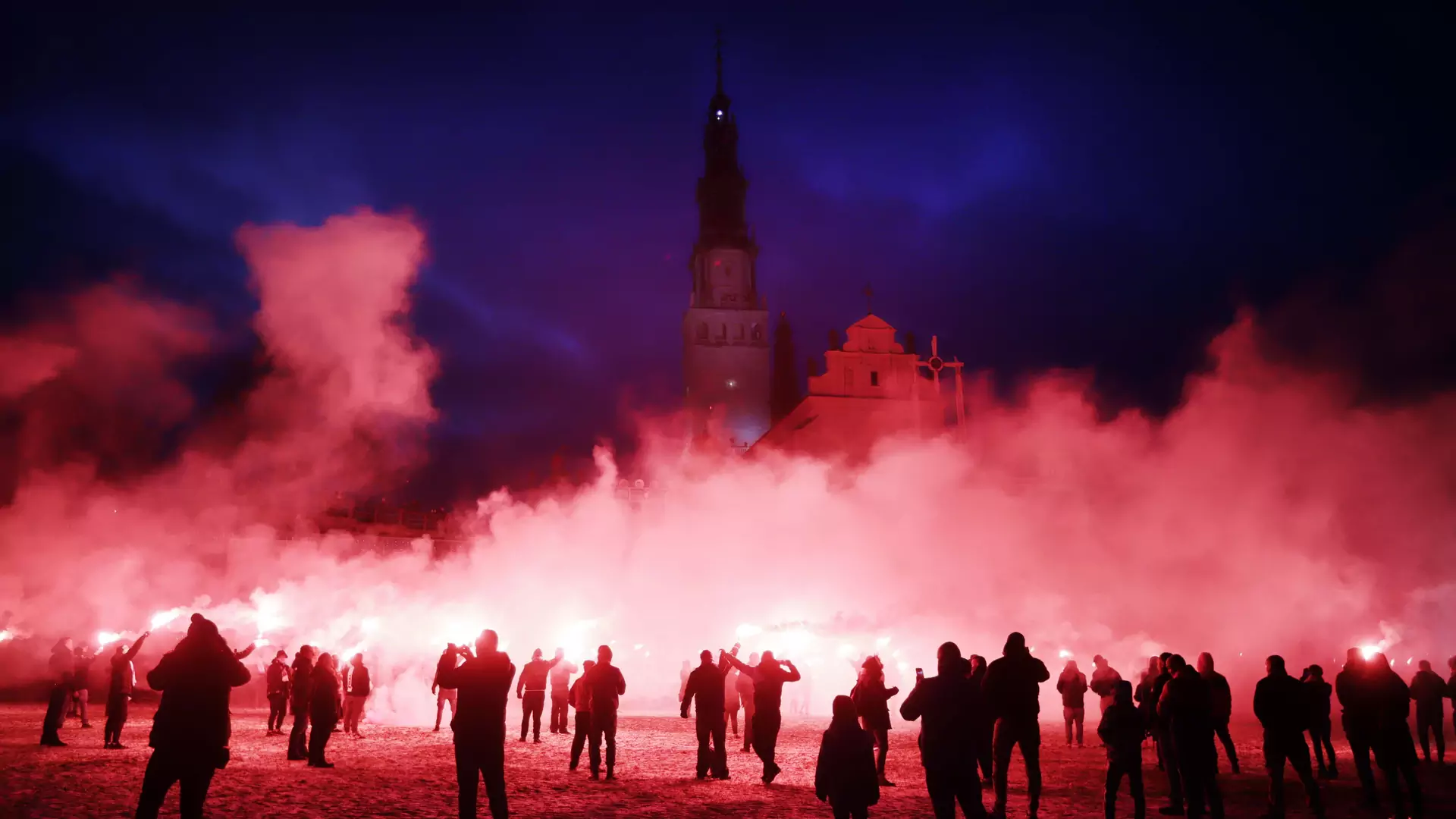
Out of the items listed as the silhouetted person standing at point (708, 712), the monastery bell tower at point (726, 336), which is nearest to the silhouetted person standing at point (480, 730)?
the silhouetted person standing at point (708, 712)

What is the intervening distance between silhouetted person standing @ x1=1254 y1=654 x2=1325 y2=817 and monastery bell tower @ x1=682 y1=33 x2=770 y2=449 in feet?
171

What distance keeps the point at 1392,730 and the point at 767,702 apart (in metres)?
7.00

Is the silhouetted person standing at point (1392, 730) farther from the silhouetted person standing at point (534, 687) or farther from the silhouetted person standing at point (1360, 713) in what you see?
the silhouetted person standing at point (534, 687)

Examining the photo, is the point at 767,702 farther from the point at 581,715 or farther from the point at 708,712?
the point at 581,715

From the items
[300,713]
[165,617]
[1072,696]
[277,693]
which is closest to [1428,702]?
[1072,696]

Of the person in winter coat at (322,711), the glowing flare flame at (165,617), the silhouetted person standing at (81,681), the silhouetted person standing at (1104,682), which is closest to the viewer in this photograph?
the person in winter coat at (322,711)

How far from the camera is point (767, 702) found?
12.3 meters

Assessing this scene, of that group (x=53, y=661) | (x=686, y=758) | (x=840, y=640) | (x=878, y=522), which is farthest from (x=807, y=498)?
(x=53, y=661)

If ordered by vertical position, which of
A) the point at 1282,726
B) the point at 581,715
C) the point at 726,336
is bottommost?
the point at 581,715

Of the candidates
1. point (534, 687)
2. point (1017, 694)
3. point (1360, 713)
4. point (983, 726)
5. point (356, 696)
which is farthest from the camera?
point (356, 696)

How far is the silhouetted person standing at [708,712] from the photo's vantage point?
12117mm

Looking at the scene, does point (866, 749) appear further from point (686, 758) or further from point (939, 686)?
point (686, 758)

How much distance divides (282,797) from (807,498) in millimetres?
22911

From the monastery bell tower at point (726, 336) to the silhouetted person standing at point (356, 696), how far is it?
43.9 meters
